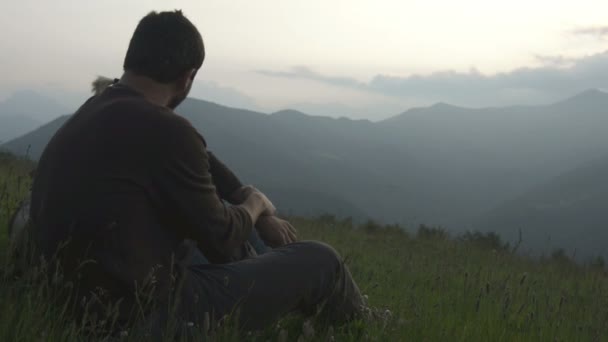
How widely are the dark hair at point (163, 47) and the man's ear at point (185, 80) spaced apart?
0.04 m

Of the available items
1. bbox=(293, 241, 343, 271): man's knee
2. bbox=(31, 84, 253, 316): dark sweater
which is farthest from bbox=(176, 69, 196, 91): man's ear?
bbox=(293, 241, 343, 271): man's knee

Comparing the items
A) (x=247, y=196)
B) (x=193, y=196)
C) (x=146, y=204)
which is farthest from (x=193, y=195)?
(x=247, y=196)

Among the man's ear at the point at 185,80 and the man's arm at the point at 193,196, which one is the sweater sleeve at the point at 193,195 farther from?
the man's ear at the point at 185,80

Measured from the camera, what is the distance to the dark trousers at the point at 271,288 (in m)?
2.75

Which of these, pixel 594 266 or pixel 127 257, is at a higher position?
pixel 127 257

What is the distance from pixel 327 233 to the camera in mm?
11016

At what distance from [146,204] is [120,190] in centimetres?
13

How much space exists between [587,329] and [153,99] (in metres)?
3.30

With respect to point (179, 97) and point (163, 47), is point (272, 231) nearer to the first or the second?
point (179, 97)

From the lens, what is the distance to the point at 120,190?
8.25 feet

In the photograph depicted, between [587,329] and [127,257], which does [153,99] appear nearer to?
[127,257]

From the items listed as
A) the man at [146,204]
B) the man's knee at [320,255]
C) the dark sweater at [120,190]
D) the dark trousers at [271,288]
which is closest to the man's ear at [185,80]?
the man at [146,204]

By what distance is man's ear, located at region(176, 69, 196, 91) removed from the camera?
281 centimetres

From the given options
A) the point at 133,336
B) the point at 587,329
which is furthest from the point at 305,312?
the point at 587,329
